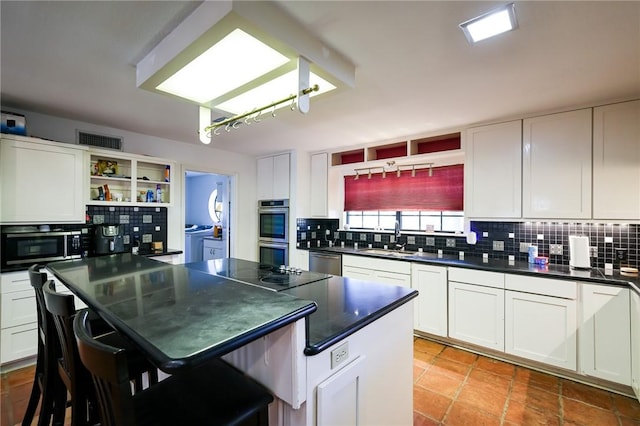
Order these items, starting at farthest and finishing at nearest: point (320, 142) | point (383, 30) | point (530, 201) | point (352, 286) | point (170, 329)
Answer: point (320, 142), point (530, 201), point (352, 286), point (383, 30), point (170, 329)

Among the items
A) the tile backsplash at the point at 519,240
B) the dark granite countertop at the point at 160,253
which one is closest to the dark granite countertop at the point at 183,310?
the dark granite countertop at the point at 160,253

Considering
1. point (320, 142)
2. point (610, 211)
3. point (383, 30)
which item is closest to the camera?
point (383, 30)

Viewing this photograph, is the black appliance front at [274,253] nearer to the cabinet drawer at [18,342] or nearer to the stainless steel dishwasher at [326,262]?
the stainless steel dishwasher at [326,262]

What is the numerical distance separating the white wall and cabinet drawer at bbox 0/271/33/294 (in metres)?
1.38

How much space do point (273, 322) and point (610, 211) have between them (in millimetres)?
3105

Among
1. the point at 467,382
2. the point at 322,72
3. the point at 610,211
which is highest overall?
the point at 322,72

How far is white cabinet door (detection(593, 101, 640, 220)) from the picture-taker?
2.38 metres

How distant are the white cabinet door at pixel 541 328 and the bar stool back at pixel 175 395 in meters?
2.60

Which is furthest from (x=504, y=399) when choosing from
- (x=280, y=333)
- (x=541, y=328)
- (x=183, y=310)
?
(x=183, y=310)

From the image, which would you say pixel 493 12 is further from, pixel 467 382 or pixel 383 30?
pixel 467 382

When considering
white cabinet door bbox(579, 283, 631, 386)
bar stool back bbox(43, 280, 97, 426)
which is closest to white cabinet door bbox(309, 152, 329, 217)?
white cabinet door bbox(579, 283, 631, 386)

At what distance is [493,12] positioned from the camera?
4.65 ft

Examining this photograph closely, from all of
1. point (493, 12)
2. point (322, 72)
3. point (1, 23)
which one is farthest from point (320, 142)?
point (1, 23)

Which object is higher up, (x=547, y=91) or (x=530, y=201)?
(x=547, y=91)
